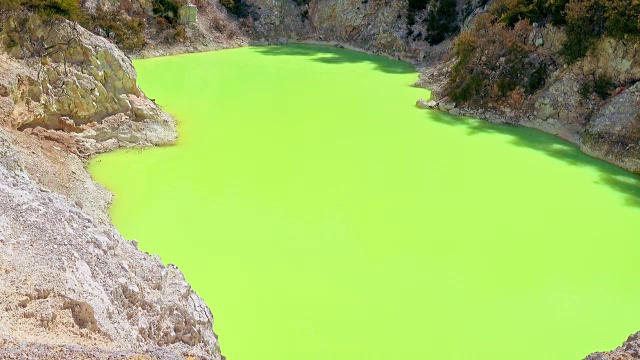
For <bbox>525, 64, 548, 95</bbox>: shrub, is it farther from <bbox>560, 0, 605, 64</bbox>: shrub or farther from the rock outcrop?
the rock outcrop

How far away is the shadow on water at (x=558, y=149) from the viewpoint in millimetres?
14555

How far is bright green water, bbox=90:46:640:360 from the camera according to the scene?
8703 millimetres

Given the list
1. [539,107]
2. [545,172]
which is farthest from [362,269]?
[539,107]

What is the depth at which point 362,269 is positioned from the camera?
10.2 meters

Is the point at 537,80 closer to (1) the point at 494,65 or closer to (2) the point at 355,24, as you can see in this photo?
(1) the point at 494,65

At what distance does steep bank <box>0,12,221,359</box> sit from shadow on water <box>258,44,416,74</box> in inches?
576

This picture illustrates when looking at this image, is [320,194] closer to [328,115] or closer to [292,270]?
[292,270]

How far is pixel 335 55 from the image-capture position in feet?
96.5

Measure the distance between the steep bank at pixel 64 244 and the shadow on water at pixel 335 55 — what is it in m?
14.6

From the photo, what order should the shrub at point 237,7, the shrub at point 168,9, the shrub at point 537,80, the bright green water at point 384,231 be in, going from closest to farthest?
the bright green water at point 384,231
the shrub at point 537,80
the shrub at point 168,9
the shrub at point 237,7

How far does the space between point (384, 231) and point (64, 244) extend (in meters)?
6.10

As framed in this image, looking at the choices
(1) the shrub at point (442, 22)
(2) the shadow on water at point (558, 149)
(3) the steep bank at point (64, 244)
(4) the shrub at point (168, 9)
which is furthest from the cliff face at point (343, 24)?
(3) the steep bank at point (64, 244)

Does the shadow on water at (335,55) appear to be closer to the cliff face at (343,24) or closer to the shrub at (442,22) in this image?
the cliff face at (343,24)

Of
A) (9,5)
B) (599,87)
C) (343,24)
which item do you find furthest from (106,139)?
(343,24)
